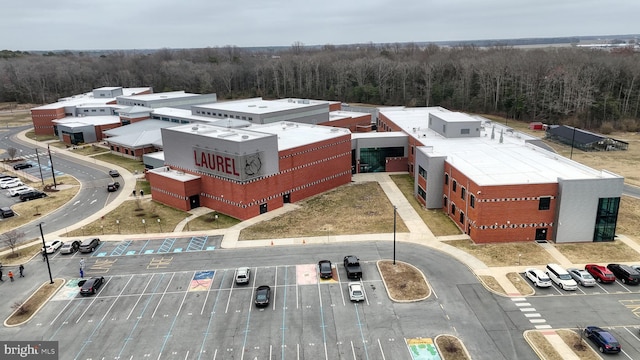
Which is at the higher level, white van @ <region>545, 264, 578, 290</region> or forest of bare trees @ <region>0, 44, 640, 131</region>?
forest of bare trees @ <region>0, 44, 640, 131</region>

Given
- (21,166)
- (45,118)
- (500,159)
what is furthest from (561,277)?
(45,118)

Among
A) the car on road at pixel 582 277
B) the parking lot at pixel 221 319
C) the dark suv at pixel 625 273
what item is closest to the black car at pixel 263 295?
the parking lot at pixel 221 319

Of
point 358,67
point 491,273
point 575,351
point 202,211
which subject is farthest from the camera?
point 358,67

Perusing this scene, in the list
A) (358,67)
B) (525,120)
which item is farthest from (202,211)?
(358,67)

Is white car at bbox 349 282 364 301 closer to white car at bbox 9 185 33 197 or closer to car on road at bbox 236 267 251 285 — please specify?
car on road at bbox 236 267 251 285

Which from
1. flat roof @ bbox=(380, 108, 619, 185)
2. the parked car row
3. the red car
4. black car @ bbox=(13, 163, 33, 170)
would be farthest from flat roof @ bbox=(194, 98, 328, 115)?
the red car

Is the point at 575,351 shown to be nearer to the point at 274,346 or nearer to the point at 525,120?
the point at 274,346

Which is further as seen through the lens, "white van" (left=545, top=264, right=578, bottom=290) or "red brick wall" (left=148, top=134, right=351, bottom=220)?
"red brick wall" (left=148, top=134, right=351, bottom=220)
